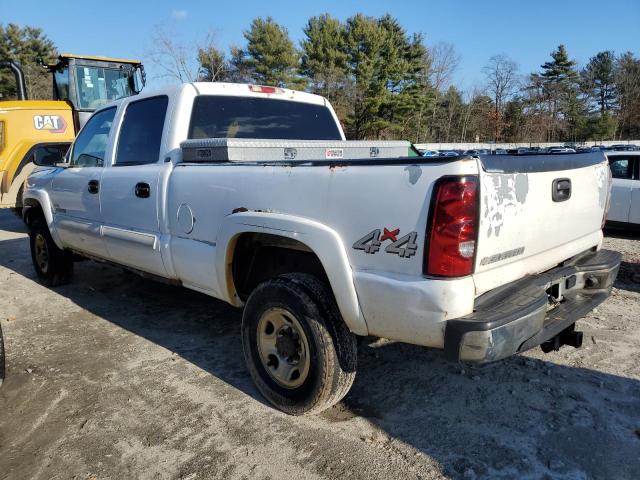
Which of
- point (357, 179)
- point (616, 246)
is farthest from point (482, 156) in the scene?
point (616, 246)

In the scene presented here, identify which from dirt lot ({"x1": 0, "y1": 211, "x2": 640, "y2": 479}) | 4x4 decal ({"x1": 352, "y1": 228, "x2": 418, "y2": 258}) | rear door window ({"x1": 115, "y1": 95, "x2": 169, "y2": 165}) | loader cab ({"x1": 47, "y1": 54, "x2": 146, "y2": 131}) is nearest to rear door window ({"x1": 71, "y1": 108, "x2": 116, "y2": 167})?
rear door window ({"x1": 115, "y1": 95, "x2": 169, "y2": 165})

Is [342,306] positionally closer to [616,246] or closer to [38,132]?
[616,246]

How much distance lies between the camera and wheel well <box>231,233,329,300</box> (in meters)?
3.10

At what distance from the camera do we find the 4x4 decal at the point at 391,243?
2.29m

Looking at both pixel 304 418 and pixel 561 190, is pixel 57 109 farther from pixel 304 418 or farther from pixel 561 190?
pixel 561 190

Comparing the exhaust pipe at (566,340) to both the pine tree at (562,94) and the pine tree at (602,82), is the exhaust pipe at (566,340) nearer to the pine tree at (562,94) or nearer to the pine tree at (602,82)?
the pine tree at (562,94)

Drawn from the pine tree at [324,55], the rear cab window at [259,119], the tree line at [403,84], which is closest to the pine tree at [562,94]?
the tree line at [403,84]

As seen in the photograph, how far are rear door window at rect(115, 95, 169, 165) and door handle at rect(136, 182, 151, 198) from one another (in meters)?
0.21

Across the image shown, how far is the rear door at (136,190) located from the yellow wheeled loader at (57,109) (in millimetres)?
5654

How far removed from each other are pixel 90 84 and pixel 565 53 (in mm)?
61126

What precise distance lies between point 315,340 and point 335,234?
620mm

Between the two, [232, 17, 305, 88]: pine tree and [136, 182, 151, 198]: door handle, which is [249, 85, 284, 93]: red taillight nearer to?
[136, 182, 151, 198]: door handle

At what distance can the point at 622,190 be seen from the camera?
27.7 ft

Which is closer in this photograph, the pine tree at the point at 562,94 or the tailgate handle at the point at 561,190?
the tailgate handle at the point at 561,190
